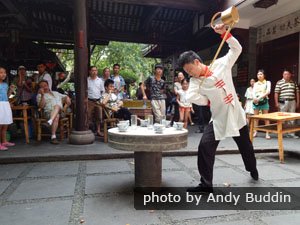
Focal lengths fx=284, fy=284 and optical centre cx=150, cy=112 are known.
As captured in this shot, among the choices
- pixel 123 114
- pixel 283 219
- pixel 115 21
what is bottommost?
pixel 283 219

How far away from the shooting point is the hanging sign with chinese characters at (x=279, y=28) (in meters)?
7.80

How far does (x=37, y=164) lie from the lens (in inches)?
196

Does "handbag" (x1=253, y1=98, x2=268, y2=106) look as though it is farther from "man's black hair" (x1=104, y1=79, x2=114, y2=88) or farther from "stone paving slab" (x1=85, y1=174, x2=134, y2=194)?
"stone paving slab" (x1=85, y1=174, x2=134, y2=194)

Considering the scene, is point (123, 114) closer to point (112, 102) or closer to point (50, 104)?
point (112, 102)

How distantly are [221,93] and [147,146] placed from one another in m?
1.09

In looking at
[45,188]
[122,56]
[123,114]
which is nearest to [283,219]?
[45,188]

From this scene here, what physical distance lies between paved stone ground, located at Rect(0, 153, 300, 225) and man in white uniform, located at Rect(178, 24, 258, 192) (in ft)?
2.03

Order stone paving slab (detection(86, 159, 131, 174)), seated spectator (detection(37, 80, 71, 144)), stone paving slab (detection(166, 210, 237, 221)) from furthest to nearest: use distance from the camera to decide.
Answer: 1. seated spectator (detection(37, 80, 71, 144))
2. stone paving slab (detection(86, 159, 131, 174))
3. stone paving slab (detection(166, 210, 237, 221))

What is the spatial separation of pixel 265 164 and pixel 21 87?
5.83 m

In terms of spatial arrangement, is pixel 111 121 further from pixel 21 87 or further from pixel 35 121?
pixel 21 87

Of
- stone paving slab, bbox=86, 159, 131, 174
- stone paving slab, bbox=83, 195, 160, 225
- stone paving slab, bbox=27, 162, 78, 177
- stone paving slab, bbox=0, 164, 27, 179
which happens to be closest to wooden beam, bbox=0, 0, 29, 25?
stone paving slab, bbox=0, 164, 27, 179

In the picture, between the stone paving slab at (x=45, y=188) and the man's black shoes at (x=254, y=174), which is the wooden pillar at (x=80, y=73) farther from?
the man's black shoes at (x=254, y=174)

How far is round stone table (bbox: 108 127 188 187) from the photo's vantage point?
3162mm

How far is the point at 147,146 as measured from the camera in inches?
124
